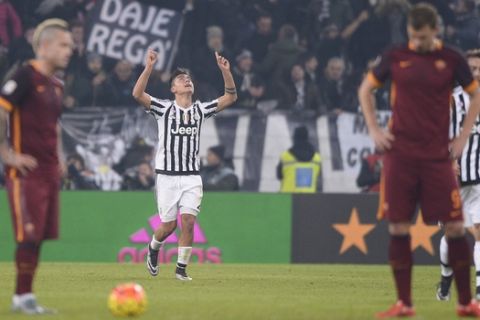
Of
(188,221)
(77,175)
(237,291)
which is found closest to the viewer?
(237,291)

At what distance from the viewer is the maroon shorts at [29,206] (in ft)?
31.0

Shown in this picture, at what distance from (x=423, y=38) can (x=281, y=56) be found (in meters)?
13.0

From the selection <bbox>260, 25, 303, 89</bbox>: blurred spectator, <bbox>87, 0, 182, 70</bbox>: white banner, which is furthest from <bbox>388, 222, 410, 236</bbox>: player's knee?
<bbox>87, 0, 182, 70</bbox>: white banner

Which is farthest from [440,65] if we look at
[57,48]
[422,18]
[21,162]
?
[21,162]

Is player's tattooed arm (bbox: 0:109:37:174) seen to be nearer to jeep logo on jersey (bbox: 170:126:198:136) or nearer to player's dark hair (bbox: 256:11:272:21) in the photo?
jeep logo on jersey (bbox: 170:126:198:136)

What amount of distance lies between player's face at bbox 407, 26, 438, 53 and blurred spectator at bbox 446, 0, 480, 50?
1339cm

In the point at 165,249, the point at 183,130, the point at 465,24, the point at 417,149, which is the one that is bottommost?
A: the point at 165,249

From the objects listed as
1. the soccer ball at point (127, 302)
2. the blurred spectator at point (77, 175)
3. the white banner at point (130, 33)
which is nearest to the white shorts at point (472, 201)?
the soccer ball at point (127, 302)

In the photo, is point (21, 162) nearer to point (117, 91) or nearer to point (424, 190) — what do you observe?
point (424, 190)

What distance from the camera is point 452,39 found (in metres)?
22.6

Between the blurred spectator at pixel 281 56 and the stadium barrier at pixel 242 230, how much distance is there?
2855mm

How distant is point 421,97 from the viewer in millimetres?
9375

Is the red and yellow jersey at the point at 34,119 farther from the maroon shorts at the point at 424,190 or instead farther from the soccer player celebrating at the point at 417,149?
the maroon shorts at the point at 424,190

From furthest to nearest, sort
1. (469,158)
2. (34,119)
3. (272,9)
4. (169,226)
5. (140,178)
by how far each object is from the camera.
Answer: (272,9)
(140,178)
(169,226)
(469,158)
(34,119)
